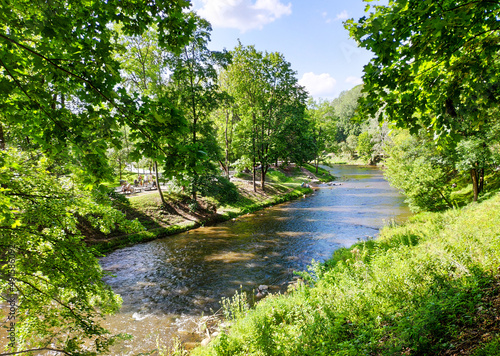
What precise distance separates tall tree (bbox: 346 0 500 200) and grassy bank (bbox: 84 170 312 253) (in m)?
15.9

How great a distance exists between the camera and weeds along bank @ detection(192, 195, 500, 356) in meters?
4.01

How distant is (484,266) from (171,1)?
7926mm

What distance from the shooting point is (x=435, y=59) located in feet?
12.6

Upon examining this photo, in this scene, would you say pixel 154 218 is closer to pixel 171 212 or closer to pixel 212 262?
pixel 171 212

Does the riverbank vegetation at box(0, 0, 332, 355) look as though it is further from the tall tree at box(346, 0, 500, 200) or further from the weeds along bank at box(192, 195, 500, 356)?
the weeds along bank at box(192, 195, 500, 356)

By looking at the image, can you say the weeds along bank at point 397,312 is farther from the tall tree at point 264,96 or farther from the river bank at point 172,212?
the tall tree at point 264,96

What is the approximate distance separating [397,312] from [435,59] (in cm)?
499

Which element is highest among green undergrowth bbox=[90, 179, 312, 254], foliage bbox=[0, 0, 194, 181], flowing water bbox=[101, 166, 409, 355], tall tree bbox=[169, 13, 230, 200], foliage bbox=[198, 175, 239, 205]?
tall tree bbox=[169, 13, 230, 200]

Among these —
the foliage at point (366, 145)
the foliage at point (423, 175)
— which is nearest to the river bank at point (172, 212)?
the foliage at point (423, 175)

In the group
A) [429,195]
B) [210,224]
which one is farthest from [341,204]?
[210,224]

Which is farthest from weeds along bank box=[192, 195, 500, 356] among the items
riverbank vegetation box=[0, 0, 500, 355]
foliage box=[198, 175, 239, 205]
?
foliage box=[198, 175, 239, 205]

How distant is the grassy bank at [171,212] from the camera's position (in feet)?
51.9

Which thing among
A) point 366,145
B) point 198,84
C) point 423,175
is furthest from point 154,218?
point 366,145

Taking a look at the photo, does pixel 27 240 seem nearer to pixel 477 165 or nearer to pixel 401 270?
pixel 401 270
